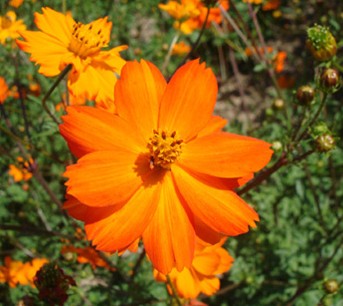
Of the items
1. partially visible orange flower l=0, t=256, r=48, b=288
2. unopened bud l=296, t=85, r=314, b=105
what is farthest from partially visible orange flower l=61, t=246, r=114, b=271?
unopened bud l=296, t=85, r=314, b=105

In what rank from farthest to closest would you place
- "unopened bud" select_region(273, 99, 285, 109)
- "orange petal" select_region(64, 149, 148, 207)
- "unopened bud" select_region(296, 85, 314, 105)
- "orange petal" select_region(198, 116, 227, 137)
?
1. "unopened bud" select_region(273, 99, 285, 109)
2. "unopened bud" select_region(296, 85, 314, 105)
3. "orange petal" select_region(198, 116, 227, 137)
4. "orange petal" select_region(64, 149, 148, 207)

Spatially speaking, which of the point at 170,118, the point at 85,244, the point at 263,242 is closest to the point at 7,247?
the point at 85,244

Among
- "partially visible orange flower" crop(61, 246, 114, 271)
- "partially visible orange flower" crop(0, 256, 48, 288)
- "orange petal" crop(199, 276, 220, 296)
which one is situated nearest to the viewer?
"orange petal" crop(199, 276, 220, 296)

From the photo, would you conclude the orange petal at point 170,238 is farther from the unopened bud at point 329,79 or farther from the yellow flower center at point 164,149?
the unopened bud at point 329,79

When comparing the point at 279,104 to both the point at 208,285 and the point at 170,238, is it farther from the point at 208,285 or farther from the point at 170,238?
the point at 170,238

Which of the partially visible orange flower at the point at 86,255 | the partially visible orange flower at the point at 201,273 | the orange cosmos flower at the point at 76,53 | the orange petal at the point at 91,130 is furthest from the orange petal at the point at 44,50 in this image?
the partially visible orange flower at the point at 86,255

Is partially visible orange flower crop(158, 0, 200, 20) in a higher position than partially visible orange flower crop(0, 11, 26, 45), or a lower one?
higher

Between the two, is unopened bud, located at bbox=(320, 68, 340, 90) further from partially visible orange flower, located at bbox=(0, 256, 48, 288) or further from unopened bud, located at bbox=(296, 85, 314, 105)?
partially visible orange flower, located at bbox=(0, 256, 48, 288)
